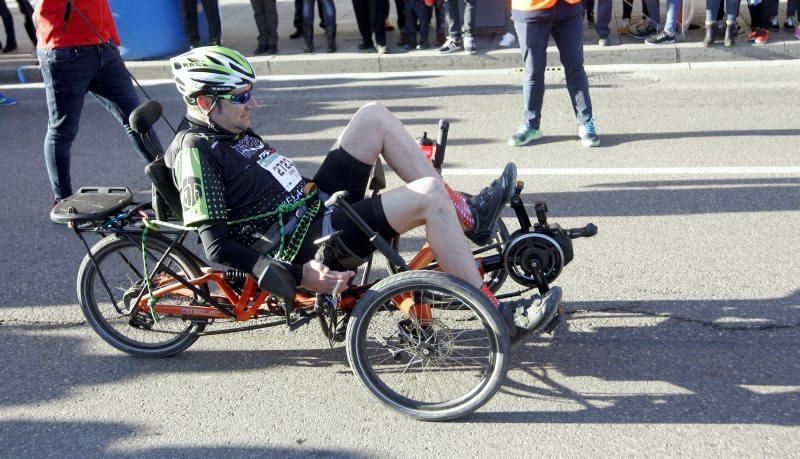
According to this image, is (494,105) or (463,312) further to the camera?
(494,105)

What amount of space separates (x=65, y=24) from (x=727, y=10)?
22.7 feet

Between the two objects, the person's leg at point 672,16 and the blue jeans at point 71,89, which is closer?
the blue jeans at point 71,89

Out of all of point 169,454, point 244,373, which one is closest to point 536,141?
point 244,373

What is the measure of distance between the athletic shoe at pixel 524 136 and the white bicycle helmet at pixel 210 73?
353 centimetres

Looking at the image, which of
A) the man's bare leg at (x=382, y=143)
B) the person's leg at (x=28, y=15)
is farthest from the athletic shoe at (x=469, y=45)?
the man's bare leg at (x=382, y=143)

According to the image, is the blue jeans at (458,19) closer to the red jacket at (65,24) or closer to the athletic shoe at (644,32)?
the athletic shoe at (644,32)

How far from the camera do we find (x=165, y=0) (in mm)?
10977

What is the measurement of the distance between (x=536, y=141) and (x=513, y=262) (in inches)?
132

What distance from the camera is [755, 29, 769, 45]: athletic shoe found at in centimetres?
→ 952

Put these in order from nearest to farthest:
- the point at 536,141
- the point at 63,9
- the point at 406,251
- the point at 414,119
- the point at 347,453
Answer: the point at 347,453 → the point at 406,251 → the point at 63,9 → the point at 536,141 → the point at 414,119

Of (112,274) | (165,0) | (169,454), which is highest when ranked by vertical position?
(165,0)

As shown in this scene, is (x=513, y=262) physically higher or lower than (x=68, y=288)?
higher

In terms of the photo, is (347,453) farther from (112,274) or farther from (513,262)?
(112,274)

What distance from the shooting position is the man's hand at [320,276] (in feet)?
11.7
